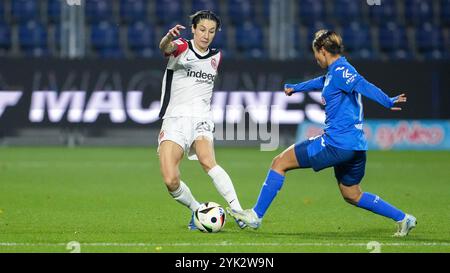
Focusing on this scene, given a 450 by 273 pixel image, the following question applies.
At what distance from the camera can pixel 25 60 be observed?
68.0 ft

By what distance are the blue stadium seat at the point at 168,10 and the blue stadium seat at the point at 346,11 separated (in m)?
3.79

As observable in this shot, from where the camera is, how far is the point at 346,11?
2450 centimetres

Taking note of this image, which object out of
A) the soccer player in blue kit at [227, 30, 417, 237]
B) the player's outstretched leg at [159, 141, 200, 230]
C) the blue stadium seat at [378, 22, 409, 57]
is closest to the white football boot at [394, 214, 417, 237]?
the soccer player in blue kit at [227, 30, 417, 237]

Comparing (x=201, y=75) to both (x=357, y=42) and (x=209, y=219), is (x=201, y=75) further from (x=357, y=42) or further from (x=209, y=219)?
(x=357, y=42)

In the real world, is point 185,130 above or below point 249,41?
below

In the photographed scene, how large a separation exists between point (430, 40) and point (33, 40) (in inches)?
380

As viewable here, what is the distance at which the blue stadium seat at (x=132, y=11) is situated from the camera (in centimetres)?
2402

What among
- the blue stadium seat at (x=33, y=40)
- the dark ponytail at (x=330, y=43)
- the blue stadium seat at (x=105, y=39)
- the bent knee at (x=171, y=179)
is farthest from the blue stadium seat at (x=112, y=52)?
the dark ponytail at (x=330, y=43)

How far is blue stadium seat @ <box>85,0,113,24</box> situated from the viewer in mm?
23906

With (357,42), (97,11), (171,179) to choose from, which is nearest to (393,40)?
(357,42)

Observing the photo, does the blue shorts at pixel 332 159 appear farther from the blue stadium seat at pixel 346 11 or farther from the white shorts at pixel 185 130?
the blue stadium seat at pixel 346 11

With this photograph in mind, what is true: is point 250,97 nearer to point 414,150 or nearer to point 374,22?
point 414,150

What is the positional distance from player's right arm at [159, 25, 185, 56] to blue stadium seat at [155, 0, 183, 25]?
49.5ft
